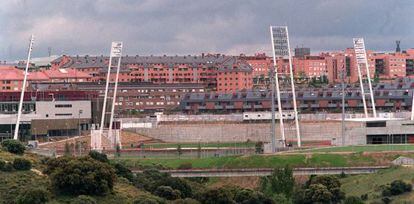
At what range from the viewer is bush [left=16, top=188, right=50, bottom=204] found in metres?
59.5

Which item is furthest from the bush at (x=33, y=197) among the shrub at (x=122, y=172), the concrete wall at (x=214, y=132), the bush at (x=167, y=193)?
the concrete wall at (x=214, y=132)

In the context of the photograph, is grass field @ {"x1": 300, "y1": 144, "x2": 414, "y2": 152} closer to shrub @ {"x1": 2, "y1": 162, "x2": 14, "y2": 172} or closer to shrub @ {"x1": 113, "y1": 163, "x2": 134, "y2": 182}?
A: shrub @ {"x1": 113, "y1": 163, "x2": 134, "y2": 182}

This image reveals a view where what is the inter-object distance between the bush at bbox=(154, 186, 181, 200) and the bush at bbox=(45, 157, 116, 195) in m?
4.39

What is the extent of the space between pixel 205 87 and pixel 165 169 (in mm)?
87574

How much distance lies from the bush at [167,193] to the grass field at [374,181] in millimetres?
12587

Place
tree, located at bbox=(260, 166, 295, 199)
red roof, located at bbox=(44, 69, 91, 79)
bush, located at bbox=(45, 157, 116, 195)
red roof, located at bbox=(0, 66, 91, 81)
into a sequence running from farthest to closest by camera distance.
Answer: red roof, located at bbox=(44, 69, 91, 79) → red roof, located at bbox=(0, 66, 91, 81) → tree, located at bbox=(260, 166, 295, 199) → bush, located at bbox=(45, 157, 116, 195)

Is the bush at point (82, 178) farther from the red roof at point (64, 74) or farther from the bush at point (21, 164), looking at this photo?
the red roof at point (64, 74)

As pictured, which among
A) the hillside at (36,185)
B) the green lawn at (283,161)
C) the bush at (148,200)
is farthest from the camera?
the green lawn at (283,161)

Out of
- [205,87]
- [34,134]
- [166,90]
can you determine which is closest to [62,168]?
[34,134]

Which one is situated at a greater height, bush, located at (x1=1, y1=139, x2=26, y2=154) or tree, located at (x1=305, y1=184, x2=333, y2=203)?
bush, located at (x1=1, y1=139, x2=26, y2=154)

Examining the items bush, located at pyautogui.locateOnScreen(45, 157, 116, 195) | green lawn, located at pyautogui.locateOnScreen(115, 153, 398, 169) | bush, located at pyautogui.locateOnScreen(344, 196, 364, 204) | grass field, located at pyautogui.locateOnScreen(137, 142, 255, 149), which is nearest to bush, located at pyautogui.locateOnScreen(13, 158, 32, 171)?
bush, located at pyautogui.locateOnScreen(45, 157, 116, 195)

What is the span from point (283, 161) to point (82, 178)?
2899 cm

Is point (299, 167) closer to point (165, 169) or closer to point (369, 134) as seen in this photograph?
point (165, 169)

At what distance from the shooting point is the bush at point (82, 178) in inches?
2468
